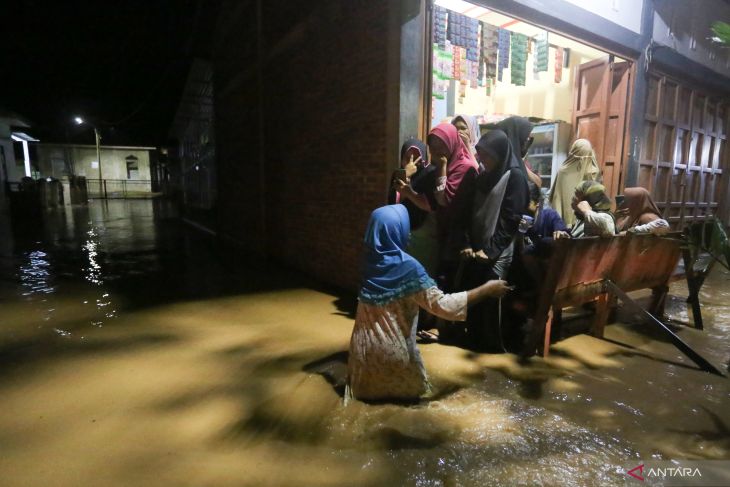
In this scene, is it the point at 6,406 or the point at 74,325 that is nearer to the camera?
the point at 6,406

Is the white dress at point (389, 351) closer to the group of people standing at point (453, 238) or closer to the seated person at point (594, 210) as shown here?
the group of people standing at point (453, 238)

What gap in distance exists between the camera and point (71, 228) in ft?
42.9

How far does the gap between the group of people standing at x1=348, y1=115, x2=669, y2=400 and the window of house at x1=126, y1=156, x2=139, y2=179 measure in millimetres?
38526

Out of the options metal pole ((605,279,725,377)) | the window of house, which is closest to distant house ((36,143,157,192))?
the window of house

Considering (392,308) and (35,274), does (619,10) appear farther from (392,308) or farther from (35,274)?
(35,274)

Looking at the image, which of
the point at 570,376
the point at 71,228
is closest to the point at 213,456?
the point at 570,376

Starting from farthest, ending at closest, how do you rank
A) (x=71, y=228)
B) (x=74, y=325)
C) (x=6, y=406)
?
(x=71, y=228)
(x=74, y=325)
(x=6, y=406)

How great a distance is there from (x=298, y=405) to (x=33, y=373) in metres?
2.27

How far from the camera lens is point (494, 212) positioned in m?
3.38

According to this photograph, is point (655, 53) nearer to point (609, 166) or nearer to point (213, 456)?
point (609, 166)

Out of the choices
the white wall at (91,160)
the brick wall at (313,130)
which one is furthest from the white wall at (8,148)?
the brick wall at (313,130)

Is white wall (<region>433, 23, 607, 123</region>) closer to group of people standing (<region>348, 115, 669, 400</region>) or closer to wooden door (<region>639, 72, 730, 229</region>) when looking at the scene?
wooden door (<region>639, 72, 730, 229</region>)

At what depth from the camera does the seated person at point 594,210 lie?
367 cm

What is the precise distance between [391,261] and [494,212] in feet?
4.19
